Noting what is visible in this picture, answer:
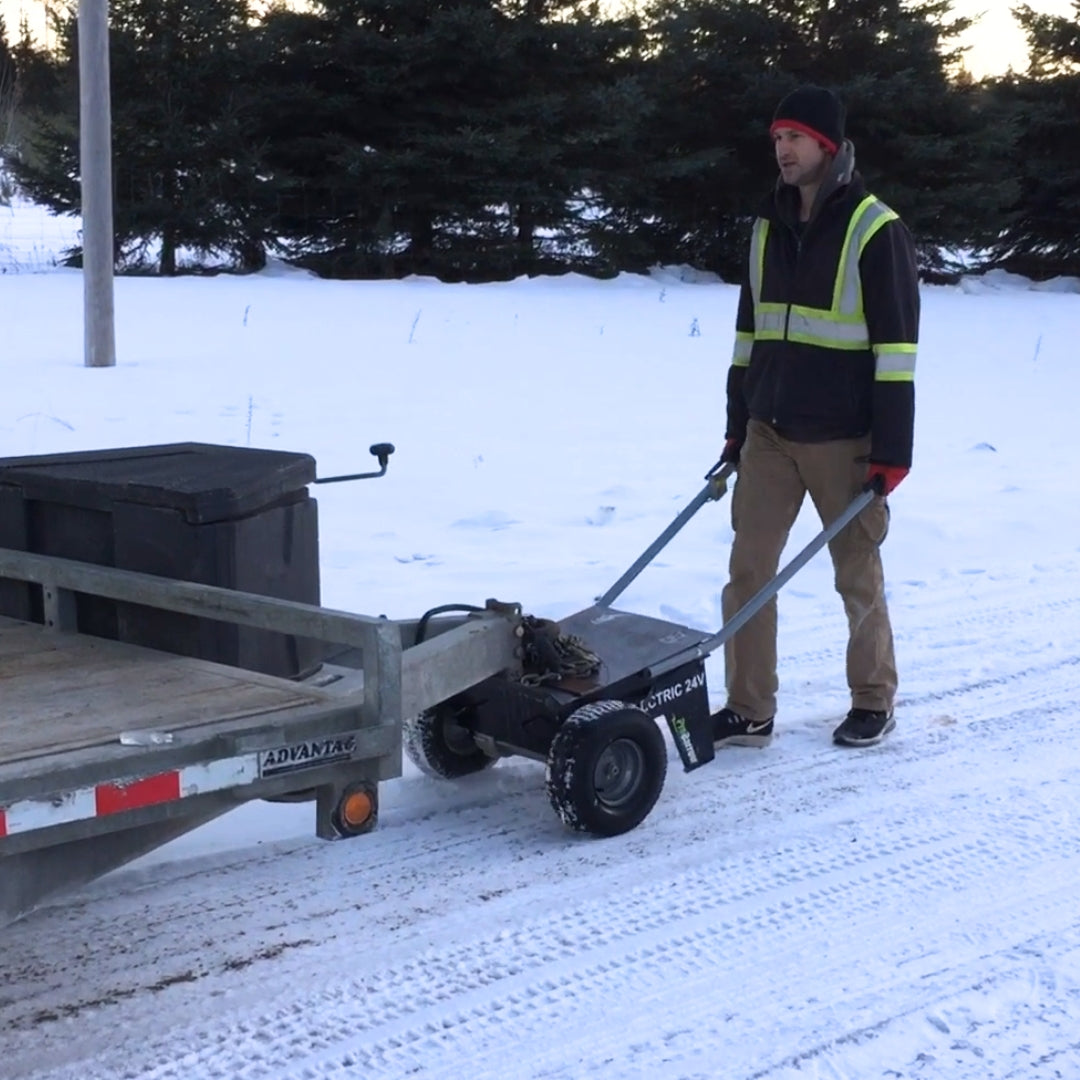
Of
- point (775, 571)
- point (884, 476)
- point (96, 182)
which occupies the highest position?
point (96, 182)

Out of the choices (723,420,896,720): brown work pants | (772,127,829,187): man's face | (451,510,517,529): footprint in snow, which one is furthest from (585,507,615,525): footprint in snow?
(772,127,829,187): man's face

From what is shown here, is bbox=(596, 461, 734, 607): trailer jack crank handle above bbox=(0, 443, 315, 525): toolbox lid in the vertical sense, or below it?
below

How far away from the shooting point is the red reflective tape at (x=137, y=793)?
8.46 feet

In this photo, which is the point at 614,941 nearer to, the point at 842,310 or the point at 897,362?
the point at 897,362

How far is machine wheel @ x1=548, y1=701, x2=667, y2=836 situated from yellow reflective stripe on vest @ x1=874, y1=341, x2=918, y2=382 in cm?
130

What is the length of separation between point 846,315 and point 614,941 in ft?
6.89

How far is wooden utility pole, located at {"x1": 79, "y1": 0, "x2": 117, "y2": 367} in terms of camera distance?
10555 mm

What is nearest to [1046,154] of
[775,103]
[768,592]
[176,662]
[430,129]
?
[775,103]

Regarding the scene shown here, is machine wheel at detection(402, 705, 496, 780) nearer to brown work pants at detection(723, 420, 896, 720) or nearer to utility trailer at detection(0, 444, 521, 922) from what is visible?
utility trailer at detection(0, 444, 521, 922)

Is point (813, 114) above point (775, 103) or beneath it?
beneath

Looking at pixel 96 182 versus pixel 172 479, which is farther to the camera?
pixel 96 182

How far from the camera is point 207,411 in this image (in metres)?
9.66

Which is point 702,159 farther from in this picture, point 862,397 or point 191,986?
point 191,986

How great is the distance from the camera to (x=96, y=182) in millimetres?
10695
